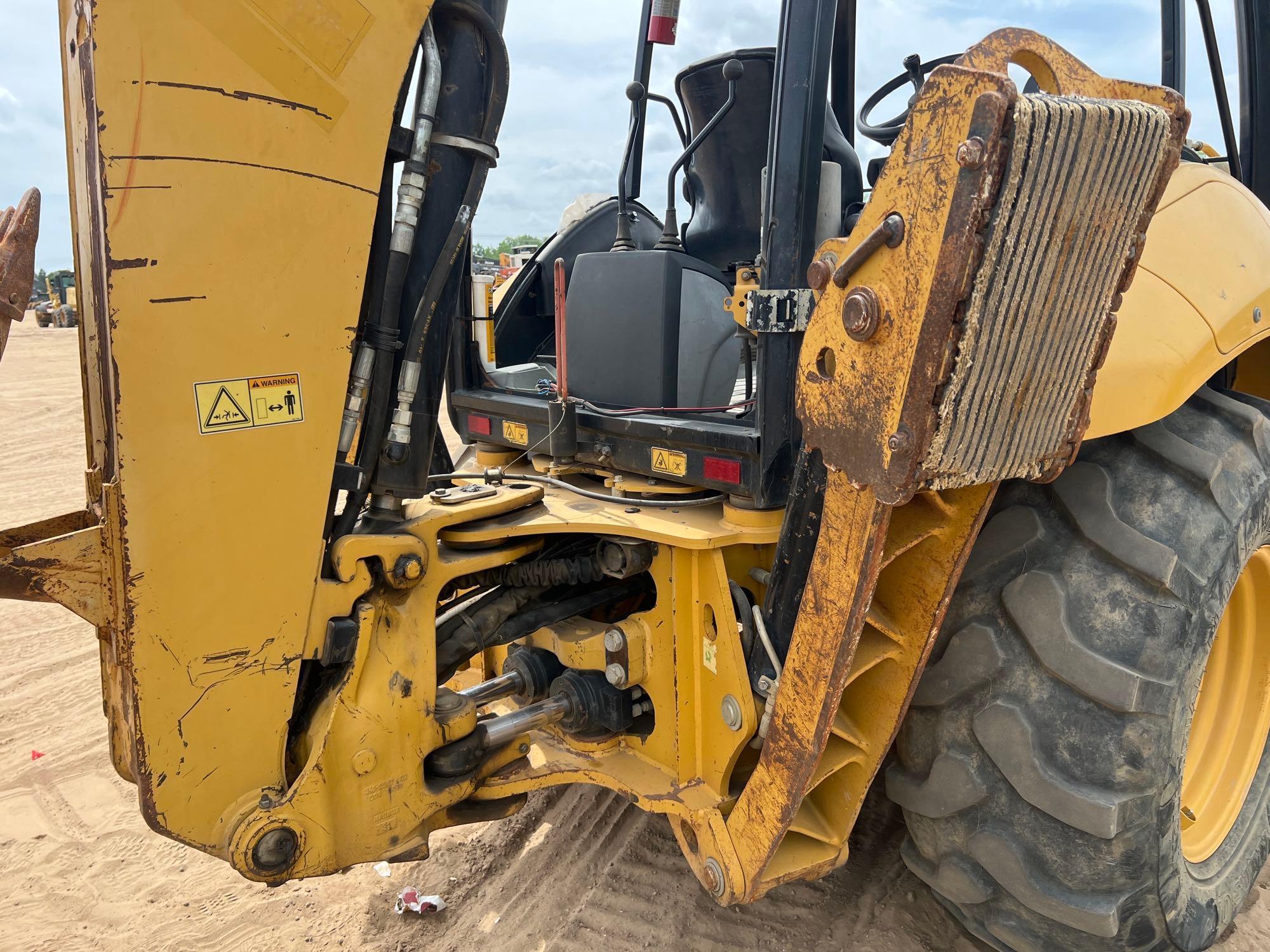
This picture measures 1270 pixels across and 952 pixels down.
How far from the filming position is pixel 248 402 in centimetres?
154

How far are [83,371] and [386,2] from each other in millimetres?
856

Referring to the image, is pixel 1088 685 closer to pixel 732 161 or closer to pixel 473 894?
pixel 473 894

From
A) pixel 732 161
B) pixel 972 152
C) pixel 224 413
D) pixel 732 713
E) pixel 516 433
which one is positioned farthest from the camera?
pixel 732 161

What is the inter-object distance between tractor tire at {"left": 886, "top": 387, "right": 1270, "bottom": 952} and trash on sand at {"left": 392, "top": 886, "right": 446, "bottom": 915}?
1.40 meters

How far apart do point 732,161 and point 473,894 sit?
2466 mm

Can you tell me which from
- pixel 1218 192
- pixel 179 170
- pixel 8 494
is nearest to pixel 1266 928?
pixel 1218 192

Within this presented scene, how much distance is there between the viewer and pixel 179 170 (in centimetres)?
140

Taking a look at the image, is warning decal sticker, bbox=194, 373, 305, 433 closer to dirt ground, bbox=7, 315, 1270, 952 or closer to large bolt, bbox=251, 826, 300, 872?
large bolt, bbox=251, 826, 300, 872

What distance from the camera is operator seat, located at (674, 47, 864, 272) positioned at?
263cm

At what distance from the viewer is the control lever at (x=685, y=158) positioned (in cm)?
229

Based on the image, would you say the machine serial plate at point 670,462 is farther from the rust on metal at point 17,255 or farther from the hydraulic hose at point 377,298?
the rust on metal at point 17,255

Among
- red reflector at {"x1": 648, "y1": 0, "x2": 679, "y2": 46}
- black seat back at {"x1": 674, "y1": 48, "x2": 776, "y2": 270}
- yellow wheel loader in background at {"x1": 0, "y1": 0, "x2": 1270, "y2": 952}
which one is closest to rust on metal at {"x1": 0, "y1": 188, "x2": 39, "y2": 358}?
yellow wheel loader in background at {"x1": 0, "y1": 0, "x2": 1270, "y2": 952}

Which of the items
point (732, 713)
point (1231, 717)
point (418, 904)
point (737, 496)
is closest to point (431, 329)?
point (737, 496)

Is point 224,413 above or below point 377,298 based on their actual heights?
below
